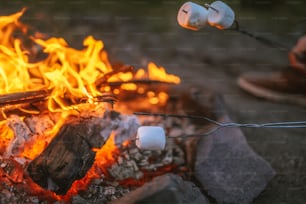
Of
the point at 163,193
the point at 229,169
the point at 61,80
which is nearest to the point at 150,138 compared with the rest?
the point at 163,193

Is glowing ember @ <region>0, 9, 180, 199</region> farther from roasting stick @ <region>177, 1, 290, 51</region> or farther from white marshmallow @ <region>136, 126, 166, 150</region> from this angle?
roasting stick @ <region>177, 1, 290, 51</region>

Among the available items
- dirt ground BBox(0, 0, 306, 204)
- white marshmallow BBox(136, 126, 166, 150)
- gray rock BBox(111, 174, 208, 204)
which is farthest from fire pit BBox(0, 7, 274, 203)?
dirt ground BBox(0, 0, 306, 204)

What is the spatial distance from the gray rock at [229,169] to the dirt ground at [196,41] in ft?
1.18

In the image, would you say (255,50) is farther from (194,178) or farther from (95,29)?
(194,178)

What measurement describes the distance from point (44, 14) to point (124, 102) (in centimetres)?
150

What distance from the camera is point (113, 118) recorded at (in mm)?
2348

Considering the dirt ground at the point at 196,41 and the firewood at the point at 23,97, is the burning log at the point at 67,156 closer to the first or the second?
the firewood at the point at 23,97

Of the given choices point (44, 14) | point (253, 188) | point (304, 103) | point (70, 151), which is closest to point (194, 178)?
point (253, 188)

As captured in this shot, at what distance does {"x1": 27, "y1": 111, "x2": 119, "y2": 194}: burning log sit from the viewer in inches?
77.2

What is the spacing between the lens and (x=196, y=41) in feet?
12.5

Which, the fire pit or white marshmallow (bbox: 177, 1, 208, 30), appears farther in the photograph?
white marshmallow (bbox: 177, 1, 208, 30)

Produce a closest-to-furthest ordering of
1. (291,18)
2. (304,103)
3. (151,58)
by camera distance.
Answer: (304,103)
(151,58)
(291,18)

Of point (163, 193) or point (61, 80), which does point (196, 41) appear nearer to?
point (61, 80)

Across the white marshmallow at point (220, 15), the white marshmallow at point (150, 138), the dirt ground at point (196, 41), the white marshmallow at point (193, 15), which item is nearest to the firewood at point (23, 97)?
the white marshmallow at point (150, 138)
